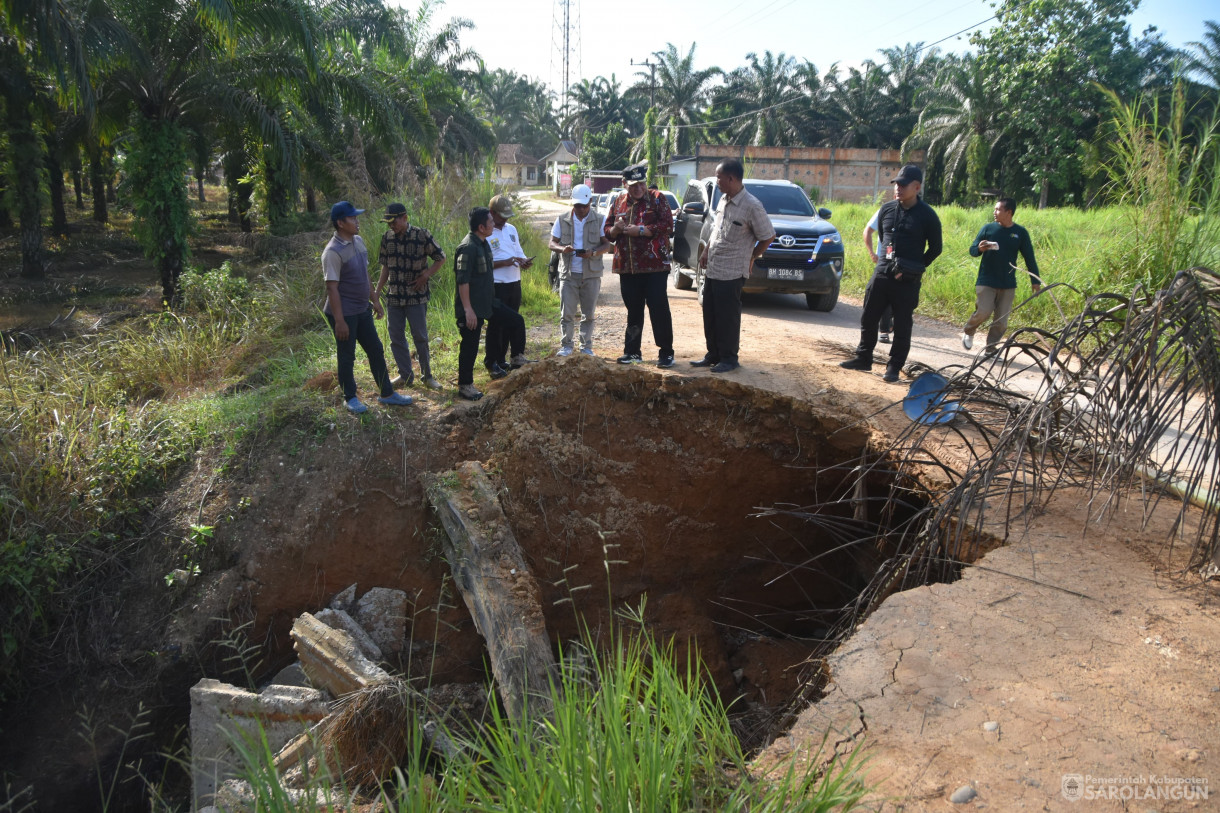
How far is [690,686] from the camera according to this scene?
274 centimetres

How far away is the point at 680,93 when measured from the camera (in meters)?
45.4

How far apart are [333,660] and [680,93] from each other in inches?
1832

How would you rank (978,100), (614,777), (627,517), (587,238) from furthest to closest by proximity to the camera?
1. (978,100)
2. (587,238)
3. (627,517)
4. (614,777)

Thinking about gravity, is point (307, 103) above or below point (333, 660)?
above

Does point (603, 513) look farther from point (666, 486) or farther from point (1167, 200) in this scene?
point (1167, 200)

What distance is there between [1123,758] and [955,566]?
1.84 m

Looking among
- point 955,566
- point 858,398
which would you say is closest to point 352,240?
point 858,398

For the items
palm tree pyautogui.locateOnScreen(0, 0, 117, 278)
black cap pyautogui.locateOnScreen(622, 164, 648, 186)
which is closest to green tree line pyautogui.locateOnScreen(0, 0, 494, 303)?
palm tree pyautogui.locateOnScreen(0, 0, 117, 278)

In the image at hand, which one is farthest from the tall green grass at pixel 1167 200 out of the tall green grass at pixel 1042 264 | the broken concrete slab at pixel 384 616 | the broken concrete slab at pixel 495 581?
the broken concrete slab at pixel 384 616

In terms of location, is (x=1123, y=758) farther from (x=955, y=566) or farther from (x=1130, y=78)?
(x=1130, y=78)

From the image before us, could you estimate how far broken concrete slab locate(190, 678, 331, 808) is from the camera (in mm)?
4340

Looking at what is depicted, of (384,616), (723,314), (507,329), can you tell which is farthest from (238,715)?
(723,314)

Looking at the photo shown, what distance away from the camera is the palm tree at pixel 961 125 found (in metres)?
28.2

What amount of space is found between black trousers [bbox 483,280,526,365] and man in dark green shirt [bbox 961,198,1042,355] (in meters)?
4.51
